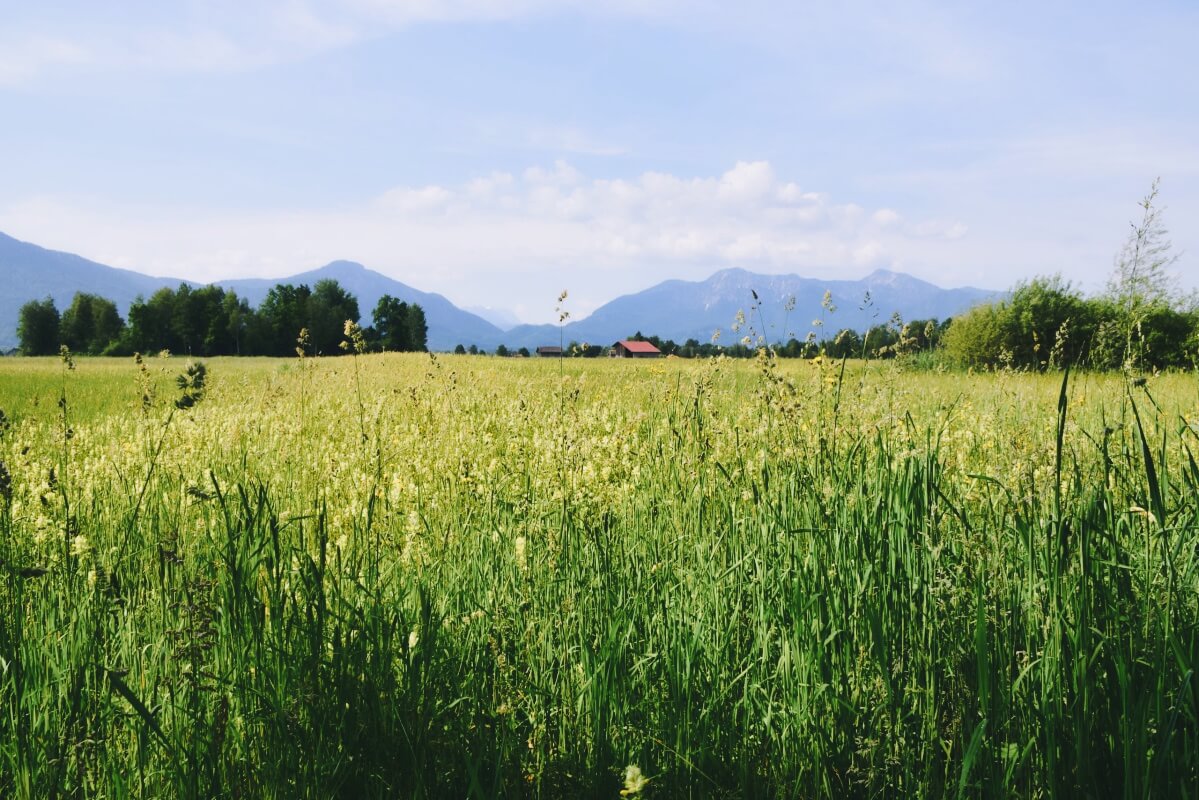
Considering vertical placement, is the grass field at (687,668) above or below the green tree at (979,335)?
below

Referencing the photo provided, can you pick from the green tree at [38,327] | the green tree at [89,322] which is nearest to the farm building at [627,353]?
the green tree at [89,322]

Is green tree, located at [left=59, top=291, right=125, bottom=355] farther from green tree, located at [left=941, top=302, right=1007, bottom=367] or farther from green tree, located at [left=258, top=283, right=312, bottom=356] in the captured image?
green tree, located at [left=941, top=302, right=1007, bottom=367]

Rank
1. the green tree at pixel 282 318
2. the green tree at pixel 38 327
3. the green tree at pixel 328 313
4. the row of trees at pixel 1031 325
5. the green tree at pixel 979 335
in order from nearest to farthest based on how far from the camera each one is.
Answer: the row of trees at pixel 1031 325 → the green tree at pixel 979 335 → the green tree at pixel 328 313 → the green tree at pixel 282 318 → the green tree at pixel 38 327

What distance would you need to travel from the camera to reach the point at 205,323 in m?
91.5

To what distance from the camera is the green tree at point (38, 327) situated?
106m

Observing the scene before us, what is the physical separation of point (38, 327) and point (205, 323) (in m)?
37.8

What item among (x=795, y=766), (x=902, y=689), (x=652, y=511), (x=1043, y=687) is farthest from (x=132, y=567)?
(x=1043, y=687)

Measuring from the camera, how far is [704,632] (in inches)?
96.9

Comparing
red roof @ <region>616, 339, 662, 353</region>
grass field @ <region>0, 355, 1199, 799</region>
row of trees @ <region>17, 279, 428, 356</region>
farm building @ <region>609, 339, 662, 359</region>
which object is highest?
row of trees @ <region>17, 279, 428, 356</region>

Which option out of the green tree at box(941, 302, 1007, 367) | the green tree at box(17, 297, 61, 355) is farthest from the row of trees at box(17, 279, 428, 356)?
the green tree at box(941, 302, 1007, 367)

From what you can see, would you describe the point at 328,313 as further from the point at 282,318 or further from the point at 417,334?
the point at 417,334

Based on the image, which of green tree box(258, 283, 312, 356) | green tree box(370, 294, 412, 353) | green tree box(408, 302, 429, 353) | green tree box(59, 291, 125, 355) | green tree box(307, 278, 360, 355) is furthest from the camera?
green tree box(59, 291, 125, 355)

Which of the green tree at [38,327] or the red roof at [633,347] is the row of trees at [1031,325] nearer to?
the red roof at [633,347]

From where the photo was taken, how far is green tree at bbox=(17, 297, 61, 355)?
106 m
